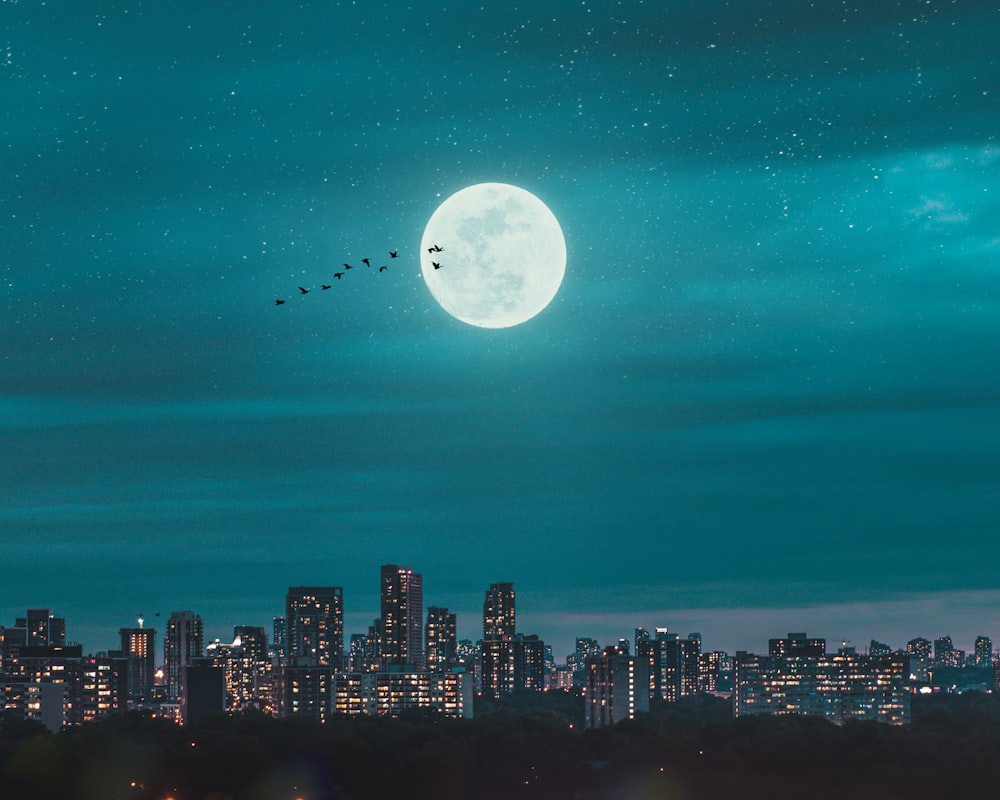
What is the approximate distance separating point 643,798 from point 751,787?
11495 millimetres

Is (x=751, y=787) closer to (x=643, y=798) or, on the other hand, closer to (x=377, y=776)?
(x=643, y=798)

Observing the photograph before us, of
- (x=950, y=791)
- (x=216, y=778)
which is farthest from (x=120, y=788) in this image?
(x=950, y=791)

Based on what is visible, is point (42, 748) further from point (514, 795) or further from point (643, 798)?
point (643, 798)

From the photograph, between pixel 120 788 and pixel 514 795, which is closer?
pixel 120 788

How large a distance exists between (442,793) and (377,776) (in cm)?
893

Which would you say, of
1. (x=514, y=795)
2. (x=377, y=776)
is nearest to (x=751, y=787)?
(x=514, y=795)

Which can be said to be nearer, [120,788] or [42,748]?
[120,788]

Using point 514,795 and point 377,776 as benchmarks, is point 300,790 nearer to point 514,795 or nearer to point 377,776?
point 377,776

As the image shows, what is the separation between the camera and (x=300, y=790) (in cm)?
18425

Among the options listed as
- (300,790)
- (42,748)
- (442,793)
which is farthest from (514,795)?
(42,748)

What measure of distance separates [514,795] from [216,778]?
30.2m

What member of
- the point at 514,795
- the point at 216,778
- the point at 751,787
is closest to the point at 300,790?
the point at 216,778

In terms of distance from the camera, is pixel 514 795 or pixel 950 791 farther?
pixel 514 795

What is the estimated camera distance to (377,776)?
19188 centimetres
